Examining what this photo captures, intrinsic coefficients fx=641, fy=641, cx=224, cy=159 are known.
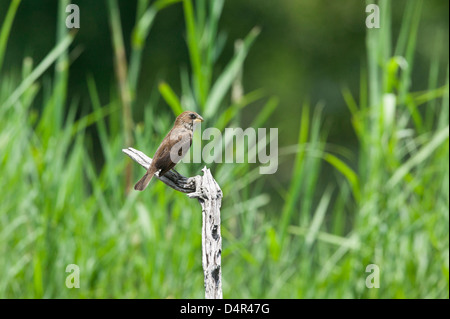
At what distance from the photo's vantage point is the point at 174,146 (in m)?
0.77

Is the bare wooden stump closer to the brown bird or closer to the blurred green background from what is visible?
the brown bird

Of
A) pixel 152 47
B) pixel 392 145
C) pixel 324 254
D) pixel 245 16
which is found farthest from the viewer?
pixel 245 16

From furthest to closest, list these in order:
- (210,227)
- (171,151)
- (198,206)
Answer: (198,206)
(171,151)
(210,227)

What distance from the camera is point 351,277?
1447 mm

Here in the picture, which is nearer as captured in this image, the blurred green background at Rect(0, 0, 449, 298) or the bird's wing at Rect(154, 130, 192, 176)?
the bird's wing at Rect(154, 130, 192, 176)

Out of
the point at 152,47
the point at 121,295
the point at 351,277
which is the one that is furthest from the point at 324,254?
the point at 152,47

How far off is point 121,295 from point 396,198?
0.66 metres

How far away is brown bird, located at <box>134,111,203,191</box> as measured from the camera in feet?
2.47

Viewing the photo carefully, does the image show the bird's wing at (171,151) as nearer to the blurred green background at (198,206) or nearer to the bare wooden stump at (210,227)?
the bare wooden stump at (210,227)

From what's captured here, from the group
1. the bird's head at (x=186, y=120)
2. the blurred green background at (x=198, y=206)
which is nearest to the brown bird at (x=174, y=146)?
the bird's head at (x=186, y=120)

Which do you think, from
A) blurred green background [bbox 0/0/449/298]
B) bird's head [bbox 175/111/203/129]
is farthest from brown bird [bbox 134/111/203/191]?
blurred green background [bbox 0/0/449/298]

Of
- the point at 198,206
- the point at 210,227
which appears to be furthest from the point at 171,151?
the point at 198,206

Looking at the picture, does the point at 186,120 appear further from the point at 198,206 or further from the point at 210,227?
the point at 198,206

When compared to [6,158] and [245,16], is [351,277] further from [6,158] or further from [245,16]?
[245,16]
